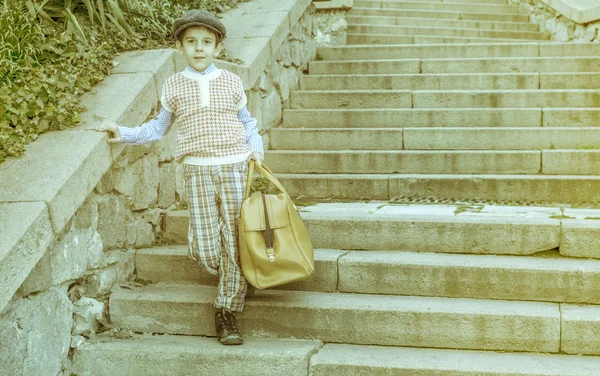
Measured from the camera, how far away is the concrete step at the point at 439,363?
10.5 feet

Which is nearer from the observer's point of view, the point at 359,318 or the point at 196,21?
the point at 196,21

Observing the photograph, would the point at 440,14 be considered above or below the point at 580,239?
above

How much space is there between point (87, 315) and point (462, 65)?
176 inches

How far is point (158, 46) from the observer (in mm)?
4727

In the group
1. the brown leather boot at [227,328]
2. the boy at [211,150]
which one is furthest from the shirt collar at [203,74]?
the brown leather boot at [227,328]

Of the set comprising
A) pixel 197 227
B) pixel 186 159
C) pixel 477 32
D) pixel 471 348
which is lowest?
pixel 471 348

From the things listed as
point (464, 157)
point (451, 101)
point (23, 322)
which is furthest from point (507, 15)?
point (23, 322)

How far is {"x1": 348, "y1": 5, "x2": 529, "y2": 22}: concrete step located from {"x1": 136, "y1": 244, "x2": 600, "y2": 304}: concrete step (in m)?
5.68

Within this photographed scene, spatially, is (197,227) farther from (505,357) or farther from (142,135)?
(505,357)

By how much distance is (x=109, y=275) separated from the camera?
3.96 meters

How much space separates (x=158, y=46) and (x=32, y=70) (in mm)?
1142

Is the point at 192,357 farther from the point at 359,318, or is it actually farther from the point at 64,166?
the point at 64,166

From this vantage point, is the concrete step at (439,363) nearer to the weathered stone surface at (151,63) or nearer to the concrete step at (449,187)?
the concrete step at (449,187)

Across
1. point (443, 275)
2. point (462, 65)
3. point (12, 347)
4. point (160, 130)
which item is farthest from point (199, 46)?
point (462, 65)
